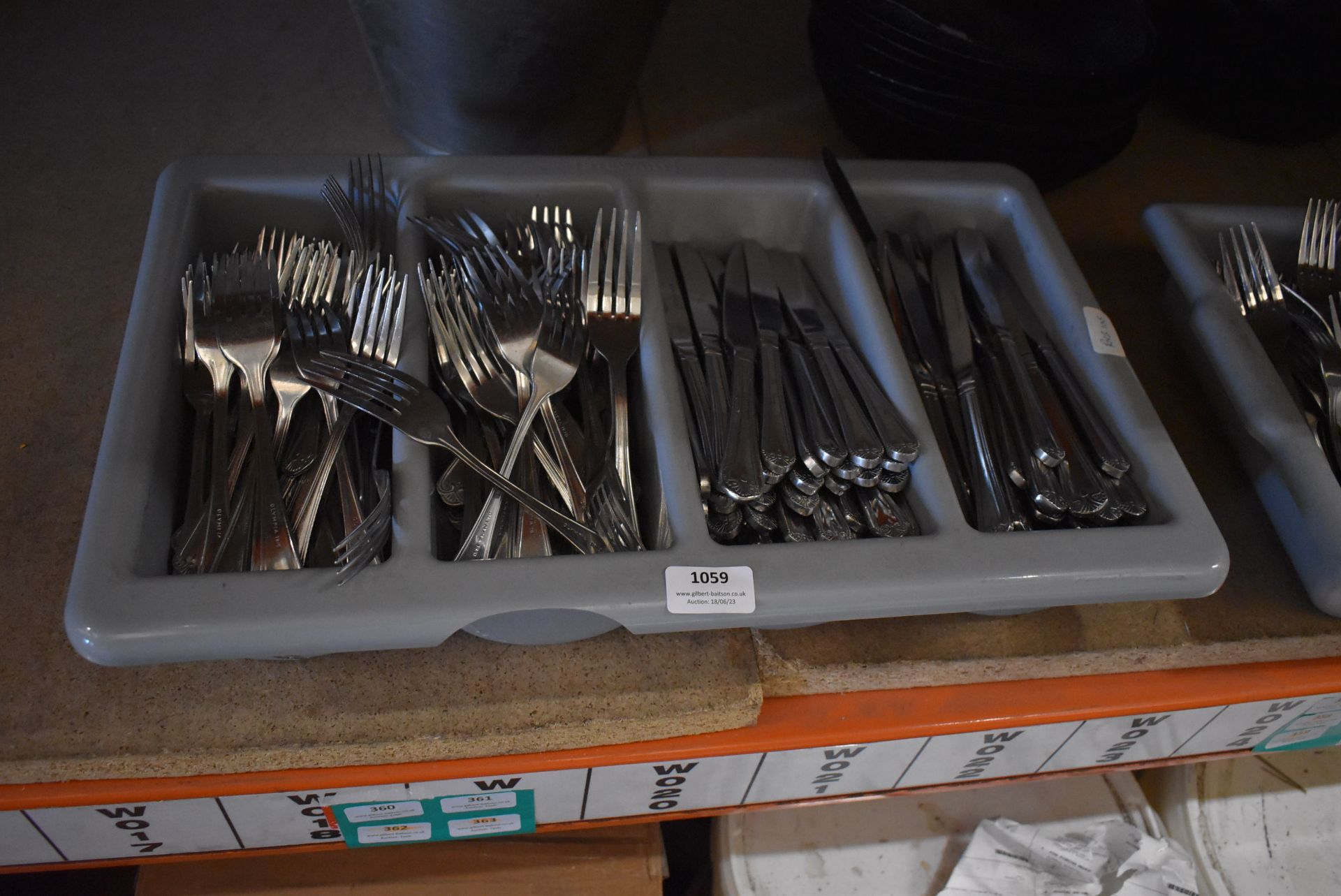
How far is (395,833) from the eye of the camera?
0.66m

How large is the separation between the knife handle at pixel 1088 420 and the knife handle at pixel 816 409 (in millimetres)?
185

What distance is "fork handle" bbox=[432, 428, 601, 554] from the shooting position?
0.56 metres

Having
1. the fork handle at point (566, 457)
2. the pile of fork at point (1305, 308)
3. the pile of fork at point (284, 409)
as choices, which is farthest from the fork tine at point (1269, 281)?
the pile of fork at point (284, 409)

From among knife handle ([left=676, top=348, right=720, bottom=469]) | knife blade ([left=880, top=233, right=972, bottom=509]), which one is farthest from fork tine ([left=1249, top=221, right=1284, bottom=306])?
knife handle ([left=676, top=348, right=720, bottom=469])

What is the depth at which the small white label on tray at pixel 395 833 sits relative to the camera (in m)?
0.65

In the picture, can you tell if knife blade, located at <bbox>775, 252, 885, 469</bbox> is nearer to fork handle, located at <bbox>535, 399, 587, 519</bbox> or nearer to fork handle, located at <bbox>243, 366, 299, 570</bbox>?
fork handle, located at <bbox>535, 399, 587, 519</bbox>

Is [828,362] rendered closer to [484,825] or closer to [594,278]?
[594,278]

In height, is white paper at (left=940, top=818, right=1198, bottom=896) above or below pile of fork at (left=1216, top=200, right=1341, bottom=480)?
below

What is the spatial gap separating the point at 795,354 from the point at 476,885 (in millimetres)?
510

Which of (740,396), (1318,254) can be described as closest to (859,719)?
(740,396)

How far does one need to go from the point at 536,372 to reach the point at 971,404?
31 centimetres

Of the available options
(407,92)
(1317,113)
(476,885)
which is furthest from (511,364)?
(1317,113)

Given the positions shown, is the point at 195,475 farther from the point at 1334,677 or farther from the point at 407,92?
the point at 1334,677

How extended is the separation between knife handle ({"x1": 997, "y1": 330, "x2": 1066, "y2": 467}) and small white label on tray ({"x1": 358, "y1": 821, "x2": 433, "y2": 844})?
49 cm
